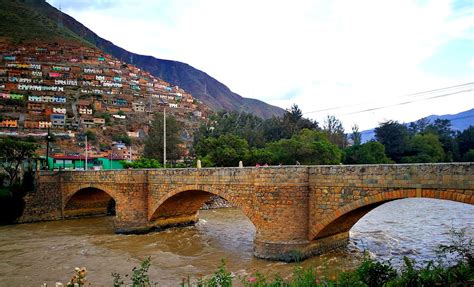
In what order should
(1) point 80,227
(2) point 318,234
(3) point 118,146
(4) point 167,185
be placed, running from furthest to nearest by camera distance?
(3) point 118,146 → (1) point 80,227 → (4) point 167,185 → (2) point 318,234

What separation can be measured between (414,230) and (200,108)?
99012 mm

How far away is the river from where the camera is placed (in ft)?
43.7

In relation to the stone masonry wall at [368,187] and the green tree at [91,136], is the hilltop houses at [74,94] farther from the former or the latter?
the stone masonry wall at [368,187]

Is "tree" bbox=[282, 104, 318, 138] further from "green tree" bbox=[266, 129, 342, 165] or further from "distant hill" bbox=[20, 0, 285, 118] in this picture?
"distant hill" bbox=[20, 0, 285, 118]

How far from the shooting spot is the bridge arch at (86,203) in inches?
1065

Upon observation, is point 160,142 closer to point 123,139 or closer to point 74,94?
point 123,139

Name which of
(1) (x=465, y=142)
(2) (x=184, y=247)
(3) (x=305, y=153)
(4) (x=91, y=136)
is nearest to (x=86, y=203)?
(2) (x=184, y=247)

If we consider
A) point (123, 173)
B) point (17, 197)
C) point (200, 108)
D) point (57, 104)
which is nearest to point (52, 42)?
point (57, 104)

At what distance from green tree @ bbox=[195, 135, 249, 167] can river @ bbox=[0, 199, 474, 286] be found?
11117mm

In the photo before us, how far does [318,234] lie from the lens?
1359 cm

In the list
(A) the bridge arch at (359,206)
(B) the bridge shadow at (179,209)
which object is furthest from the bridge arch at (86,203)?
(A) the bridge arch at (359,206)

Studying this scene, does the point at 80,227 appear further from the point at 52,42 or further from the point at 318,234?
the point at 52,42

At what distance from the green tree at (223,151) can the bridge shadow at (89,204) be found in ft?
29.5

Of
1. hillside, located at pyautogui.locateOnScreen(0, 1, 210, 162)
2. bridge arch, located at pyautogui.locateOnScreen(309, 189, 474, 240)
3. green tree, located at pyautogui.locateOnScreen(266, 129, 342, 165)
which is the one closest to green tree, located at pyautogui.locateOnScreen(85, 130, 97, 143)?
Result: hillside, located at pyautogui.locateOnScreen(0, 1, 210, 162)
